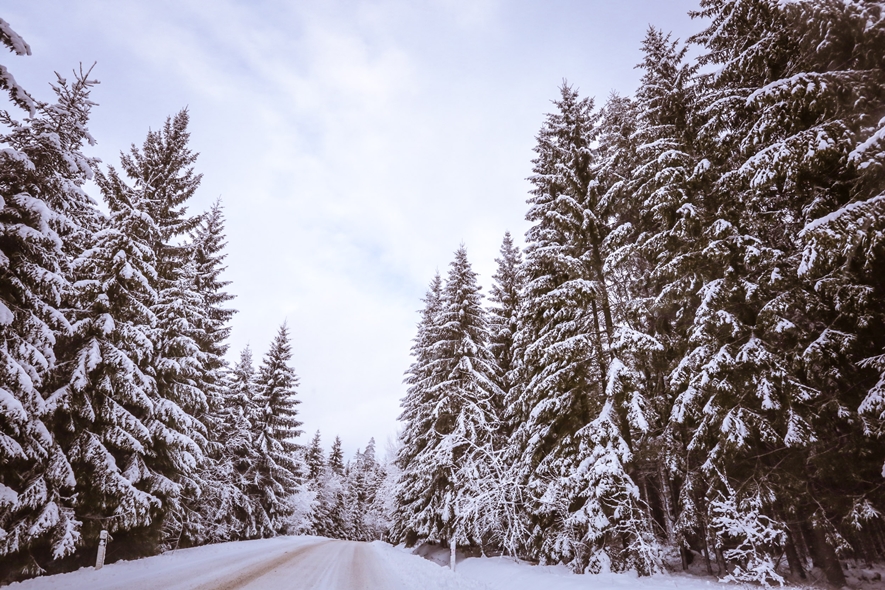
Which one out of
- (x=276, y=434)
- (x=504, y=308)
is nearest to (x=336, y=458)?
(x=276, y=434)

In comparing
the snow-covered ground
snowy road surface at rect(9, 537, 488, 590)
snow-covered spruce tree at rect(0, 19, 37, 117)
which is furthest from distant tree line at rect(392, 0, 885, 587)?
snow-covered spruce tree at rect(0, 19, 37, 117)

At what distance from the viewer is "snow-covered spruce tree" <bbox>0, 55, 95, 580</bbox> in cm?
886

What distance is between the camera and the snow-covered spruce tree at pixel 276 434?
2669cm

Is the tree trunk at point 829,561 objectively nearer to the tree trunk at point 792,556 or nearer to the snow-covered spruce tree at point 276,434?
the tree trunk at point 792,556

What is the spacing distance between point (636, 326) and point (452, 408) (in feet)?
32.5

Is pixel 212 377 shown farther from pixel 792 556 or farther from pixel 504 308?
pixel 792 556

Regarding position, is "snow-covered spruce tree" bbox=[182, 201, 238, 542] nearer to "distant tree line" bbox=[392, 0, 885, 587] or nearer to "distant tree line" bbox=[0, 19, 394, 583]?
"distant tree line" bbox=[0, 19, 394, 583]

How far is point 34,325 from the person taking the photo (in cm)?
946

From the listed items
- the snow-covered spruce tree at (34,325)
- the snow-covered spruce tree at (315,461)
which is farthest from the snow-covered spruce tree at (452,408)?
the snow-covered spruce tree at (315,461)

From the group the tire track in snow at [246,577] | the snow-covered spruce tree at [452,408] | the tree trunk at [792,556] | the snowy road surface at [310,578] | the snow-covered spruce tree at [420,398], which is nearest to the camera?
the tire track in snow at [246,577]

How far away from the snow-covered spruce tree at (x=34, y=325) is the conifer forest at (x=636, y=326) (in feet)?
0.21

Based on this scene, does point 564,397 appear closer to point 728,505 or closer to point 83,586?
point 728,505

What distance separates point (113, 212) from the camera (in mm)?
14445

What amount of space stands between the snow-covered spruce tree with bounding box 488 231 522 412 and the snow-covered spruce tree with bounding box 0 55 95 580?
18.1 m
